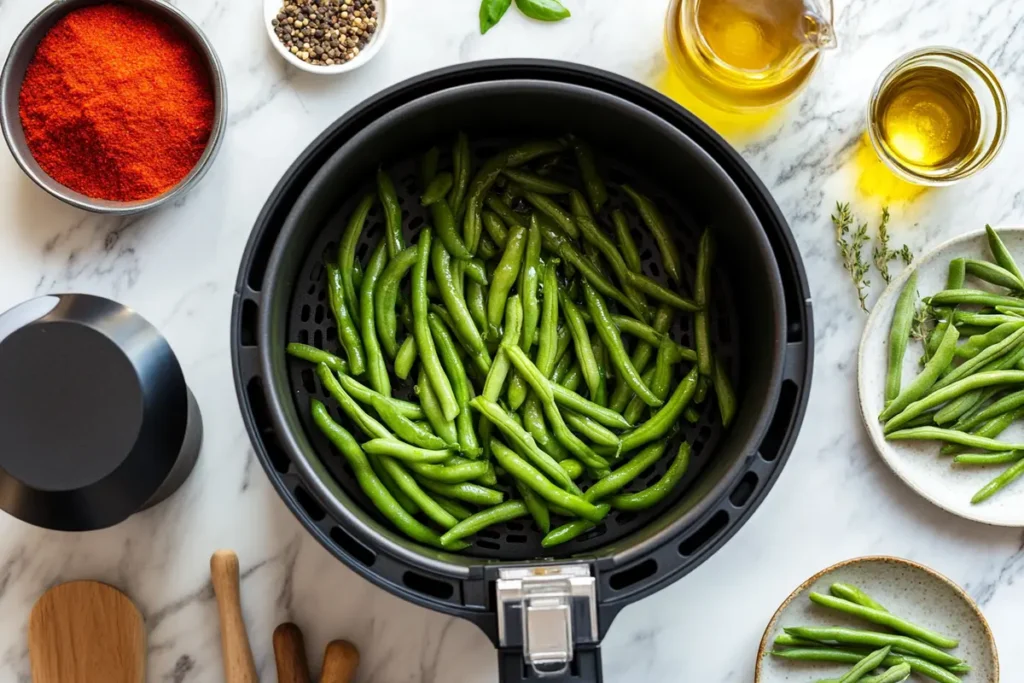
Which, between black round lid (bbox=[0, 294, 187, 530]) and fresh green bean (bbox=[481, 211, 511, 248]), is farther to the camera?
fresh green bean (bbox=[481, 211, 511, 248])

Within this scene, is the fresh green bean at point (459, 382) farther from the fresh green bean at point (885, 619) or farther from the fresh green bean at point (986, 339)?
the fresh green bean at point (986, 339)

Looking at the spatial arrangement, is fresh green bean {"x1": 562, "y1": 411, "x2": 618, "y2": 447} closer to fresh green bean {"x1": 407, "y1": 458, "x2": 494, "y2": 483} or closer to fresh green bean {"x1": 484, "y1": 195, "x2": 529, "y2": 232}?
fresh green bean {"x1": 407, "y1": 458, "x2": 494, "y2": 483}

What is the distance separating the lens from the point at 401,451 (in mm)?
1454

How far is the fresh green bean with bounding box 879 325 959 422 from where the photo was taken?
1588mm

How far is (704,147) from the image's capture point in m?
1.41

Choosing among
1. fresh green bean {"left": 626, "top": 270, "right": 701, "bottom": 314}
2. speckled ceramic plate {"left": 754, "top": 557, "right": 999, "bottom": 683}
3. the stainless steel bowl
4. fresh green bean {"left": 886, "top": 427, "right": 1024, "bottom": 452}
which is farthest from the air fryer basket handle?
the stainless steel bowl

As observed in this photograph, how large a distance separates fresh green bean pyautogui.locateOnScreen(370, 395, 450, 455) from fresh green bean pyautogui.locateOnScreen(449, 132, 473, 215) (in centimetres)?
33

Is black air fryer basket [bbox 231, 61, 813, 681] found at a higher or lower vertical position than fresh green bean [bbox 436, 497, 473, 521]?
higher

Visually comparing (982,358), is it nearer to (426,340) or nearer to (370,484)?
(426,340)

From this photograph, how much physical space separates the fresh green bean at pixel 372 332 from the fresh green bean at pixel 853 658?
0.77 metres

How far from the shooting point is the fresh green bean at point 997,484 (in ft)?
5.26

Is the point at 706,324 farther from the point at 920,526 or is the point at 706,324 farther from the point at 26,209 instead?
the point at 26,209

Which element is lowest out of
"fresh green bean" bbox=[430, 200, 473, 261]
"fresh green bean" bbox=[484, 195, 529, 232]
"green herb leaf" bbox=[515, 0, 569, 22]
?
"fresh green bean" bbox=[430, 200, 473, 261]

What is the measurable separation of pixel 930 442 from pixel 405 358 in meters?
0.88
